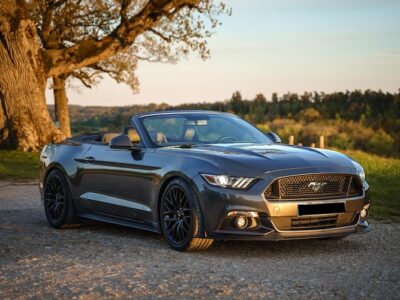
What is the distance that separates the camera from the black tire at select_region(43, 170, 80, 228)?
10.7 metres

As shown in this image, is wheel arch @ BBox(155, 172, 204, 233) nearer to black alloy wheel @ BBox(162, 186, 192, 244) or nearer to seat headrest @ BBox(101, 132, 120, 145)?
black alloy wheel @ BBox(162, 186, 192, 244)

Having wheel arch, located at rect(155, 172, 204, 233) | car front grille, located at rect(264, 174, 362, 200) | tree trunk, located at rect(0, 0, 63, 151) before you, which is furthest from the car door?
tree trunk, located at rect(0, 0, 63, 151)

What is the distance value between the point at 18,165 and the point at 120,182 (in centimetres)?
1492

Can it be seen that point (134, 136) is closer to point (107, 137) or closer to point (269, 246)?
point (107, 137)

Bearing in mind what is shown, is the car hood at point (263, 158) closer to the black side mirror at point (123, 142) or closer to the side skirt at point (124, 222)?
the black side mirror at point (123, 142)

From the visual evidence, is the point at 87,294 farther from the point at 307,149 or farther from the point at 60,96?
the point at 60,96

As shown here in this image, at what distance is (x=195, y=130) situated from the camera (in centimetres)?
974

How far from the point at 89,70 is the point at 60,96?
2.72 m

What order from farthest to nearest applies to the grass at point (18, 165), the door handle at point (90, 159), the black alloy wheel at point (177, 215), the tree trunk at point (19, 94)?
1. the tree trunk at point (19, 94)
2. the grass at point (18, 165)
3. the door handle at point (90, 159)
4. the black alloy wheel at point (177, 215)

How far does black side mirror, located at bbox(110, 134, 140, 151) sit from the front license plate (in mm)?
2197

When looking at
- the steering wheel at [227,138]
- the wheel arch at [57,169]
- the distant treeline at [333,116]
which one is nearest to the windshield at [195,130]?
the steering wheel at [227,138]

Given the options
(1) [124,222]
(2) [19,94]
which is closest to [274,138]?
(1) [124,222]

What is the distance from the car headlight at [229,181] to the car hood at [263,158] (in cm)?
5

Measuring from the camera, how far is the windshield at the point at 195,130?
9.60m
